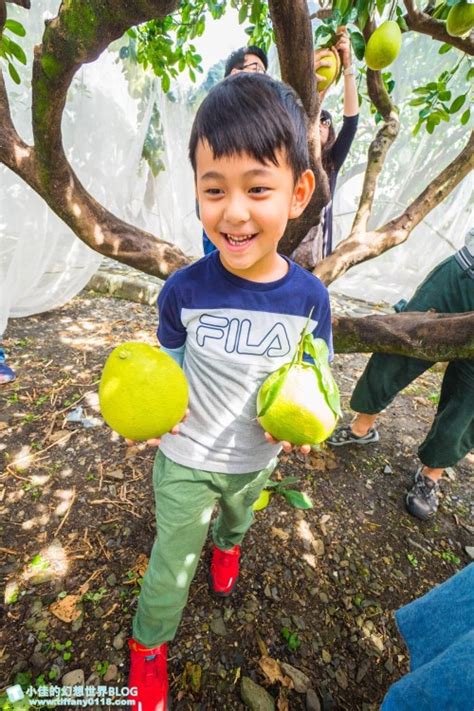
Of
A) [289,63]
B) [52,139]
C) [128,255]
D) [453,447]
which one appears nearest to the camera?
[289,63]

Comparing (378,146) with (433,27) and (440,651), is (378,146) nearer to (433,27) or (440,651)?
(433,27)

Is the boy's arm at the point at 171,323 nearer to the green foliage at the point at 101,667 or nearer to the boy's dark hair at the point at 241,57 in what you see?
the green foliage at the point at 101,667

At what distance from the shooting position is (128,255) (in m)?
1.68

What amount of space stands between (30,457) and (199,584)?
52.6 inches

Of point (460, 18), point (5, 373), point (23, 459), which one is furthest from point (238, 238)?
point (5, 373)

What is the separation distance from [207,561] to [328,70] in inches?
93.4

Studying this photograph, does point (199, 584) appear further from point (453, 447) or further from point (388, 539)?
point (453, 447)

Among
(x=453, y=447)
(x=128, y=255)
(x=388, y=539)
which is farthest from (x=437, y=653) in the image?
(x=128, y=255)

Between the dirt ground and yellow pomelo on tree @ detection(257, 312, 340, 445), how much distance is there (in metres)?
1.15

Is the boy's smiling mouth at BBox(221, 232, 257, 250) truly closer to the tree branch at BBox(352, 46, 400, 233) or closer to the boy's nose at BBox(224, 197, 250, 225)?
the boy's nose at BBox(224, 197, 250, 225)

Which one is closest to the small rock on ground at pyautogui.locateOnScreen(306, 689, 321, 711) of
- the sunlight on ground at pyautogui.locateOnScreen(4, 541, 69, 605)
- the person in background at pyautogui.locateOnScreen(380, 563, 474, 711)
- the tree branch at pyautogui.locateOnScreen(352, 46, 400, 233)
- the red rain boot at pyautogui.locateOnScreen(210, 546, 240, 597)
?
the red rain boot at pyautogui.locateOnScreen(210, 546, 240, 597)

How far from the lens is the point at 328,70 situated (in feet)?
5.35

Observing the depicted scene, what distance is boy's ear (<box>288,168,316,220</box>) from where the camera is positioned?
1.12 metres

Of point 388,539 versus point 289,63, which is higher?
point 289,63
